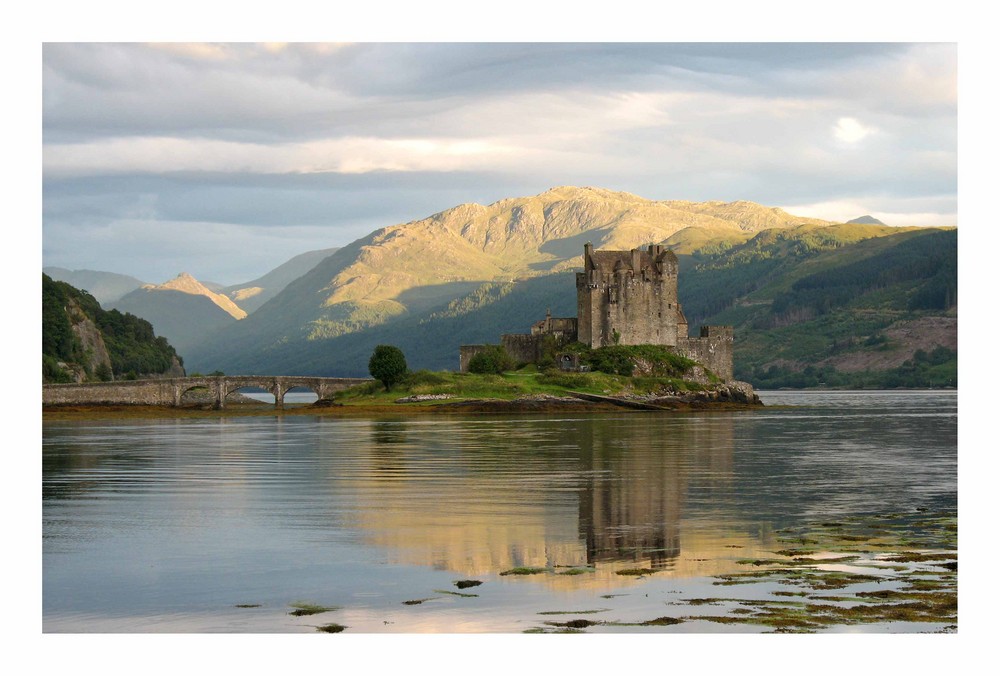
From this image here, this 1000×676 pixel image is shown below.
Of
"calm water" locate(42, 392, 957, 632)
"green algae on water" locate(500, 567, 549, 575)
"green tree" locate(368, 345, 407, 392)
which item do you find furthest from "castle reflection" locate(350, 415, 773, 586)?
"green tree" locate(368, 345, 407, 392)

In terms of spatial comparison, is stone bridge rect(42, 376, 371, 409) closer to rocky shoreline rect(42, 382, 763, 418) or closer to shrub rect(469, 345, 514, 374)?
rocky shoreline rect(42, 382, 763, 418)

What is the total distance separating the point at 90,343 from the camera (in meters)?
161

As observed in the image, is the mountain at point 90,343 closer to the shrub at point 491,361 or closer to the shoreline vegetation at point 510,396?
the shoreline vegetation at point 510,396

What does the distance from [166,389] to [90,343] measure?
39.6 m

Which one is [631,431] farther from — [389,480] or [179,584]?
[179,584]

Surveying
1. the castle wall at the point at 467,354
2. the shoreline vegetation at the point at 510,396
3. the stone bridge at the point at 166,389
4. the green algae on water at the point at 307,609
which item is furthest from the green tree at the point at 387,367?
the green algae on water at the point at 307,609

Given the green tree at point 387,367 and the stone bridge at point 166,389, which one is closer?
the green tree at point 387,367

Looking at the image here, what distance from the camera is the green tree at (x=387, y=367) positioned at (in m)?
111

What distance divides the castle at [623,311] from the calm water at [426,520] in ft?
187

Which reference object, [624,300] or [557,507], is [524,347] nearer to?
[624,300]

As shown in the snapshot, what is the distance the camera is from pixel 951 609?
18.3m

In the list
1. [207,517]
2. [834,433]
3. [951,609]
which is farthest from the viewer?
[834,433]
